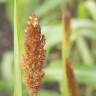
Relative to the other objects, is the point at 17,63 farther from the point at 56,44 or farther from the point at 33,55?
the point at 56,44

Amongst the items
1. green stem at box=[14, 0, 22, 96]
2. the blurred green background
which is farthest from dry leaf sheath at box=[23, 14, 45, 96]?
the blurred green background

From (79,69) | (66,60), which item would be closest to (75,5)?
(79,69)

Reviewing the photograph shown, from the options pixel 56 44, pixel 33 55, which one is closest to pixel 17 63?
pixel 33 55

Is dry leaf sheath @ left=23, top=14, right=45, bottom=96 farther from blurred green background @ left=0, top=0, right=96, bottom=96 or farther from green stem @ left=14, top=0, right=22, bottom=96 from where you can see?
blurred green background @ left=0, top=0, right=96, bottom=96

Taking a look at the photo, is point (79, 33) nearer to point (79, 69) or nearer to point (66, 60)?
point (79, 69)

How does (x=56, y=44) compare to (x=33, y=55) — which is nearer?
(x=33, y=55)

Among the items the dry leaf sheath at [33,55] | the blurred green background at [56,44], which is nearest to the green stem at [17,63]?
the dry leaf sheath at [33,55]
